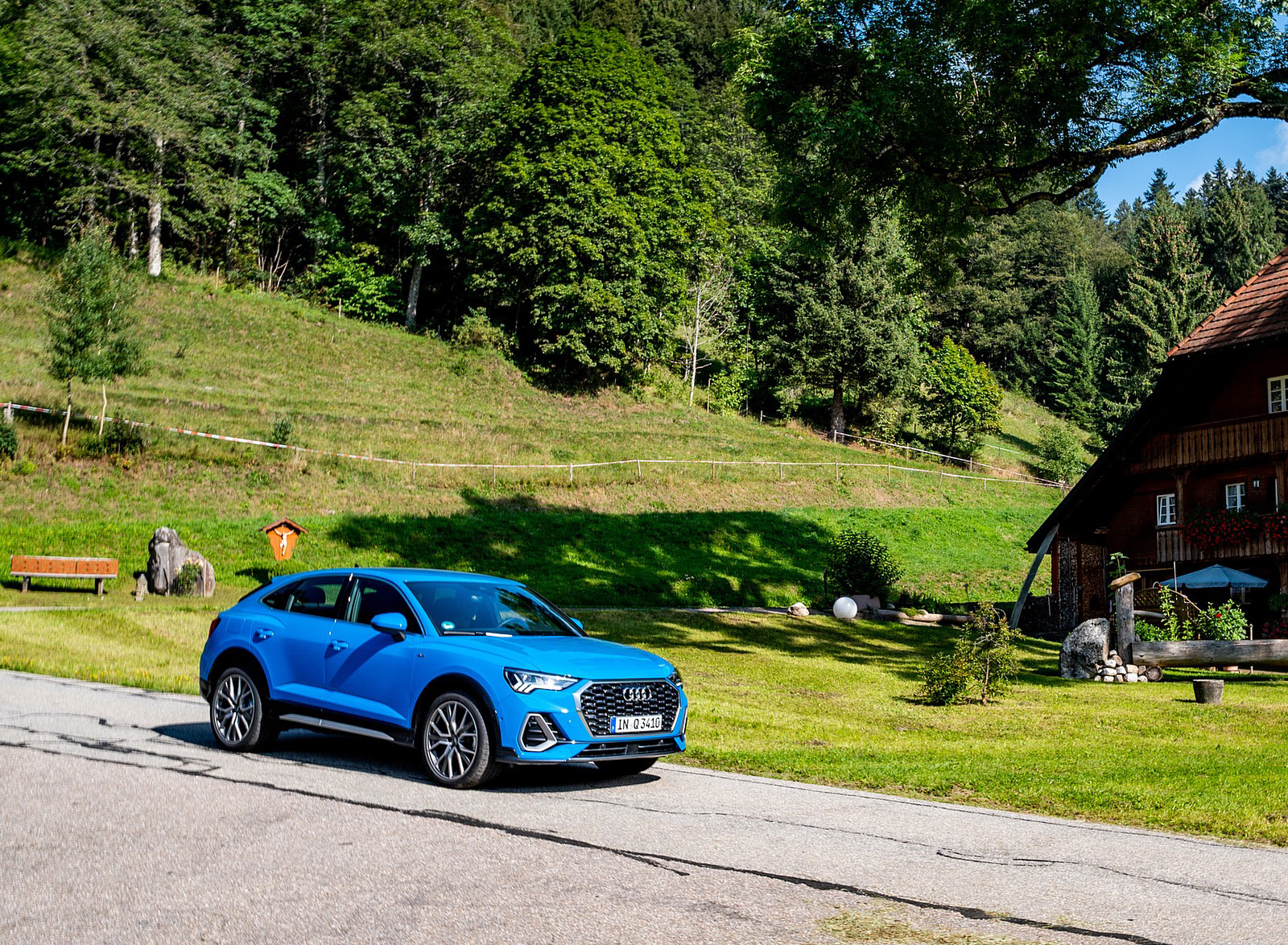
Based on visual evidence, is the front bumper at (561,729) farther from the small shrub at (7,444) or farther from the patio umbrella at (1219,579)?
the small shrub at (7,444)

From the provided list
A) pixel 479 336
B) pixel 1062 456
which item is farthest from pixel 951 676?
pixel 1062 456

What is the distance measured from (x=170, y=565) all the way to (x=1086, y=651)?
67.4ft

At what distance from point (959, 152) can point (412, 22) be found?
51.5 m

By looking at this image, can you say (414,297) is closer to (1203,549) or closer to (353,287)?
(353,287)

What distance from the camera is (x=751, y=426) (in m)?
60.9

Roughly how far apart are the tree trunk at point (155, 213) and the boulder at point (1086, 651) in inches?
1938

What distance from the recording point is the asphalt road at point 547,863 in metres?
5.12

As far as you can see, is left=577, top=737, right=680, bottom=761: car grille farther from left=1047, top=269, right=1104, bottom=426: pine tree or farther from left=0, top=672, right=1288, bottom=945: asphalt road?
left=1047, top=269, right=1104, bottom=426: pine tree

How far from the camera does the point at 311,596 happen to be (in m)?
10.1

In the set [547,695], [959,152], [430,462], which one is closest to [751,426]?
[430,462]

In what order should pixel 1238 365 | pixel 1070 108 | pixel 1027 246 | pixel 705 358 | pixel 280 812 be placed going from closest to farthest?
1. pixel 280 812
2. pixel 1070 108
3. pixel 1238 365
4. pixel 705 358
5. pixel 1027 246

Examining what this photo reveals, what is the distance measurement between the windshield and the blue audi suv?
0.01 metres

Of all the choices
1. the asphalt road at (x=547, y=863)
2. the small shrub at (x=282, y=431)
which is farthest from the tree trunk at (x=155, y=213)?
the asphalt road at (x=547, y=863)

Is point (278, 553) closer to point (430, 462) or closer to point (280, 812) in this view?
point (430, 462)
